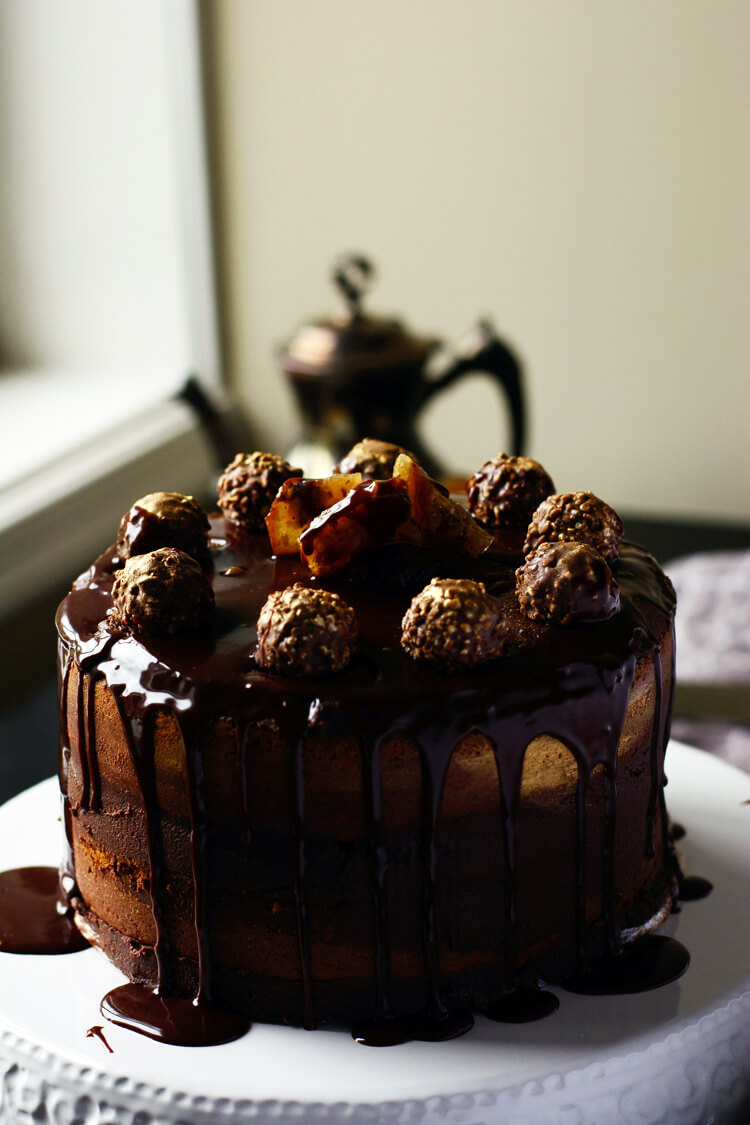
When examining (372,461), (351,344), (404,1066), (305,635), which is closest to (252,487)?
(372,461)

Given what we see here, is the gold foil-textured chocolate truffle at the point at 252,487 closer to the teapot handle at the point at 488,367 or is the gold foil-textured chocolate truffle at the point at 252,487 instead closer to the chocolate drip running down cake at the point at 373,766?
the chocolate drip running down cake at the point at 373,766

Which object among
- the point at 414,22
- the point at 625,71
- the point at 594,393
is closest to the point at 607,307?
the point at 594,393

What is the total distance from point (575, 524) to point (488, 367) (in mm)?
1108

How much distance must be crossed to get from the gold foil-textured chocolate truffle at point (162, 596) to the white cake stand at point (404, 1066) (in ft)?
1.08

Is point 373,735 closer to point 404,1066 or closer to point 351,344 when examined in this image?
point 404,1066

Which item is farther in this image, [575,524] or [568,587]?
[575,524]

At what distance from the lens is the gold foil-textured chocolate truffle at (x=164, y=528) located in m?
1.23

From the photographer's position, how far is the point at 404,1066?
3.24 ft

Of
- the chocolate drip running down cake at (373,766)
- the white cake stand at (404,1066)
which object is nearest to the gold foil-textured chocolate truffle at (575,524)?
the chocolate drip running down cake at (373,766)

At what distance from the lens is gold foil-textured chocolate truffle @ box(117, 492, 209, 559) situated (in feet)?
4.03

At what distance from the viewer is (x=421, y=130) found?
280cm

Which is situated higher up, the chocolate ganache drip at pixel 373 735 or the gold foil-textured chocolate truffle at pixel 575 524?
the gold foil-textured chocolate truffle at pixel 575 524

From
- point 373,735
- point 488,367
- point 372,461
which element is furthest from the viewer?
point 488,367

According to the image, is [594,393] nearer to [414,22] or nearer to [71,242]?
[414,22]
